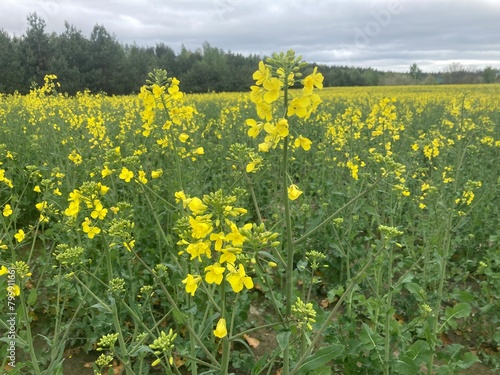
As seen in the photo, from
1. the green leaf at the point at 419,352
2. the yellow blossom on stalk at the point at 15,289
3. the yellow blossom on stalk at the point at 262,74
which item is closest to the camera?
the yellow blossom on stalk at the point at 262,74

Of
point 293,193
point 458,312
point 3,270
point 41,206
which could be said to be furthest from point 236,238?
point 458,312

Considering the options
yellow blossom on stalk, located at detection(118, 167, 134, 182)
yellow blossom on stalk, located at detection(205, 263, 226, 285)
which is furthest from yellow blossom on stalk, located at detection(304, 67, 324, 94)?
yellow blossom on stalk, located at detection(118, 167, 134, 182)

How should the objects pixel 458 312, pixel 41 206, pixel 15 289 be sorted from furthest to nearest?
1. pixel 458 312
2. pixel 41 206
3. pixel 15 289

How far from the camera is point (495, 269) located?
4043 millimetres

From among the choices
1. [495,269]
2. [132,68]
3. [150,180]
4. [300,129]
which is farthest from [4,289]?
[132,68]

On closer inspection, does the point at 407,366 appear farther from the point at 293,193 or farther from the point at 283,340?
the point at 293,193

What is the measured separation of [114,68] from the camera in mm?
36156

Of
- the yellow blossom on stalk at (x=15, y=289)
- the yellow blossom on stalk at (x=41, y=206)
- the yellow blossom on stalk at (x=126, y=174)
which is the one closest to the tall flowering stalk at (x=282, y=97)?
the yellow blossom on stalk at (x=126, y=174)

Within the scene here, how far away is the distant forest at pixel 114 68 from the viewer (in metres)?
31.0

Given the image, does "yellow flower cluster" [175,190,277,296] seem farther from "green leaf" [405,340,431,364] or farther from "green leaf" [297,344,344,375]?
"green leaf" [405,340,431,364]

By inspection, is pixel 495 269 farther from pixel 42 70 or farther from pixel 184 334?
pixel 42 70

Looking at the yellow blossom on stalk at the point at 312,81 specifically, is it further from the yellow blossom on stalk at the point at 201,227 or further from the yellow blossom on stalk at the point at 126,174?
the yellow blossom on stalk at the point at 126,174

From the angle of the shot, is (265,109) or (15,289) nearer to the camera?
(265,109)

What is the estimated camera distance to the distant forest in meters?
31.0
